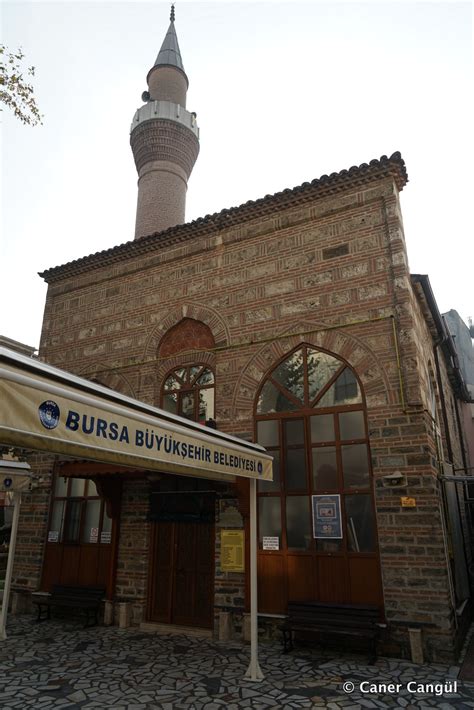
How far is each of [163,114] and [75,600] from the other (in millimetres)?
15311

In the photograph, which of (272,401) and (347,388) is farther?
(272,401)

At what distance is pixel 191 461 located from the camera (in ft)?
15.1

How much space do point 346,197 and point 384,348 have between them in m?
2.75

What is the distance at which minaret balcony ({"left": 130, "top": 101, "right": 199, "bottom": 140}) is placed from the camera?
655 inches

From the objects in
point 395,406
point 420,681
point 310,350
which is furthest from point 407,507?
point 310,350

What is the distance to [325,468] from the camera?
6.92 metres

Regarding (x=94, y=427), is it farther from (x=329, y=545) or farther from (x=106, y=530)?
(x=106, y=530)

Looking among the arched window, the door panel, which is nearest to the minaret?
the arched window

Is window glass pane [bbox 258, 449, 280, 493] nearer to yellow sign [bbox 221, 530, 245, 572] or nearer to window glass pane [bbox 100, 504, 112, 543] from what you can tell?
yellow sign [bbox 221, 530, 245, 572]

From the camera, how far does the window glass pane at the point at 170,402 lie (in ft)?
28.5

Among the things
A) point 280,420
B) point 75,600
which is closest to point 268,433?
point 280,420

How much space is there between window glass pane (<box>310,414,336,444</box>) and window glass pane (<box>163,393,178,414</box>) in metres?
2.71

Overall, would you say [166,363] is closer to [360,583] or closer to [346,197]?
[346,197]

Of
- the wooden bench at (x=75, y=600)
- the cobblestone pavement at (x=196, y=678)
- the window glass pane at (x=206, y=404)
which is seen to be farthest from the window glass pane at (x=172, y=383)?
the cobblestone pavement at (x=196, y=678)
